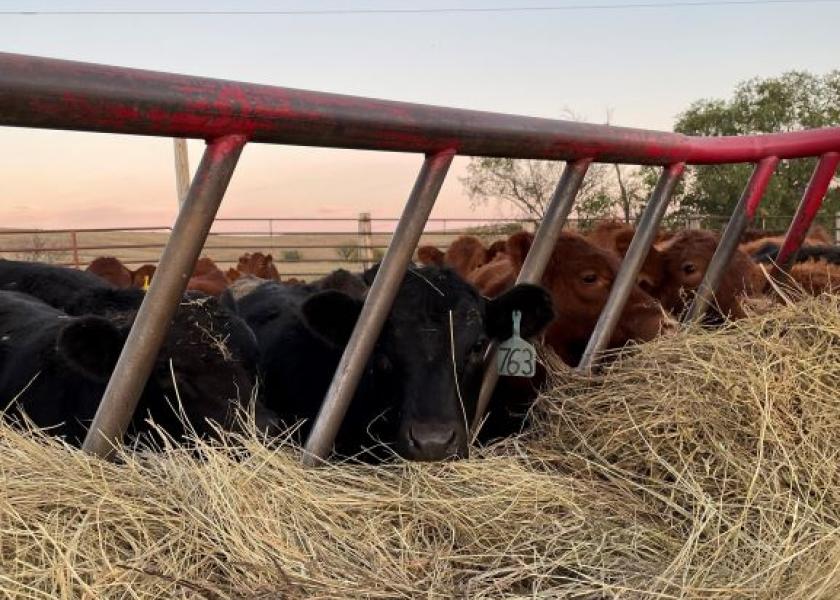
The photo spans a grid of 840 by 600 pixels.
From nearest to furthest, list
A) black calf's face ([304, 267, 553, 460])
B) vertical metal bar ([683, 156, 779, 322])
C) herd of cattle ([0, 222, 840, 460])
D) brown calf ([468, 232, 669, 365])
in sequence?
1. black calf's face ([304, 267, 553, 460])
2. herd of cattle ([0, 222, 840, 460])
3. vertical metal bar ([683, 156, 779, 322])
4. brown calf ([468, 232, 669, 365])

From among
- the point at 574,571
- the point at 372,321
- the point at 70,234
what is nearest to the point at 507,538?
the point at 574,571

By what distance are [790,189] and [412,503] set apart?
33783mm

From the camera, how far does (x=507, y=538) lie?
2193 millimetres

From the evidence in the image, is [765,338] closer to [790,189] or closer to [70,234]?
[70,234]

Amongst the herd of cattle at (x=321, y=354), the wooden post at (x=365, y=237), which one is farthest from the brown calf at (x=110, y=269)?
the wooden post at (x=365, y=237)

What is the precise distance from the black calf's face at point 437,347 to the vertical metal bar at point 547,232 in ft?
0.13

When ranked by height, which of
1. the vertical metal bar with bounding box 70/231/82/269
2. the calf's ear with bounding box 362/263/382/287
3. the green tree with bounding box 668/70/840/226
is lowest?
the vertical metal bar with bounding box 70/231/82/269

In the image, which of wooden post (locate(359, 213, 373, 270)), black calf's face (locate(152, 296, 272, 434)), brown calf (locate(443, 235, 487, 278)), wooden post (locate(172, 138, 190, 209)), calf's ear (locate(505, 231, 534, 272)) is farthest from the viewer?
wooden post (locate(359, 213, 373, 270))

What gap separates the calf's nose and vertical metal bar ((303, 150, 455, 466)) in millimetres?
279

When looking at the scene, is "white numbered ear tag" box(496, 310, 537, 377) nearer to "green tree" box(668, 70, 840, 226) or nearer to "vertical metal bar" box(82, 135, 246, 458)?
"vertical metal bar" box(82, 135, 246, 458)

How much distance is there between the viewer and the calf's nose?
287 cm

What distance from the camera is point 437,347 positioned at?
3262mm

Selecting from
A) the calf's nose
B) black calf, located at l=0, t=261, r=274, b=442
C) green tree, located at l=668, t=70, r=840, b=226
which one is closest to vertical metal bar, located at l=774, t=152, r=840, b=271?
the calf's nose

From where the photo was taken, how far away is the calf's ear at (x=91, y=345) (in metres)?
3.02
